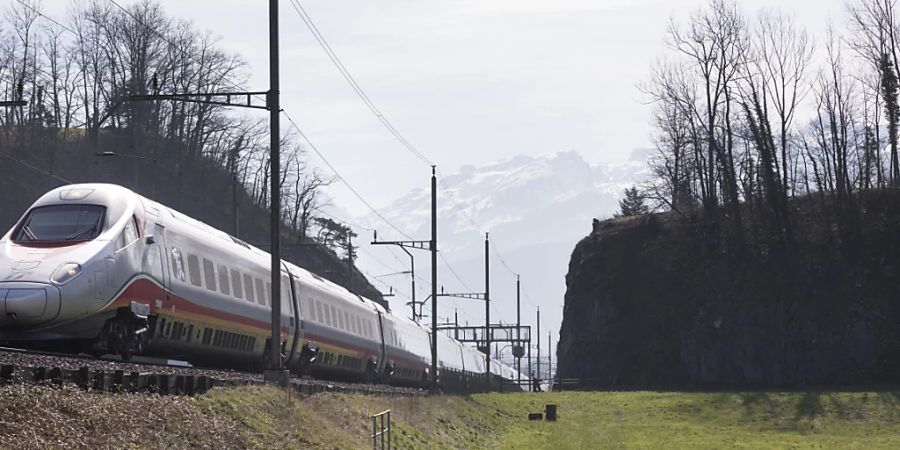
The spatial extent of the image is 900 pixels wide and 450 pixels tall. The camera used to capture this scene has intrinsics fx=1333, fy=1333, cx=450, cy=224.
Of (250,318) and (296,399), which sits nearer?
(296,399)

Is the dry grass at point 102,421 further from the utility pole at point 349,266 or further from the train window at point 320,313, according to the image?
the utility pole at point 349,266

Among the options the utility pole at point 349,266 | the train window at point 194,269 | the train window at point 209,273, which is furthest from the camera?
the utility pole at point 349,266

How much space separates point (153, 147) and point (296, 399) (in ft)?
239

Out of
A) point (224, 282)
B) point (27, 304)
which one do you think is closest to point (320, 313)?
point (224, 282)

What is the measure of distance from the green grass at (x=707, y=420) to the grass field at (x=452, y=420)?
7 cm

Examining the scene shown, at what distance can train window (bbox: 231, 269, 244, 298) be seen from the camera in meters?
37.1

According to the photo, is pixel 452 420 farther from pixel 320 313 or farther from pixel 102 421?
pixel 102 421

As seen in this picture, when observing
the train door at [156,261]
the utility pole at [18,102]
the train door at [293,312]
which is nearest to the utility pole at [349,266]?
the train door at [293,312]

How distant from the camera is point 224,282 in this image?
1425 inches

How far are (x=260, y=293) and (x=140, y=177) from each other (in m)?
61.6

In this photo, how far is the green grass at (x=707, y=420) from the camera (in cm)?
5403

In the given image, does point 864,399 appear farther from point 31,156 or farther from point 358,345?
point 31,156

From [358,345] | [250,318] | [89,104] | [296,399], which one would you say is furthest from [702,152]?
[296,399]

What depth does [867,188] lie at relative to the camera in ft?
338
